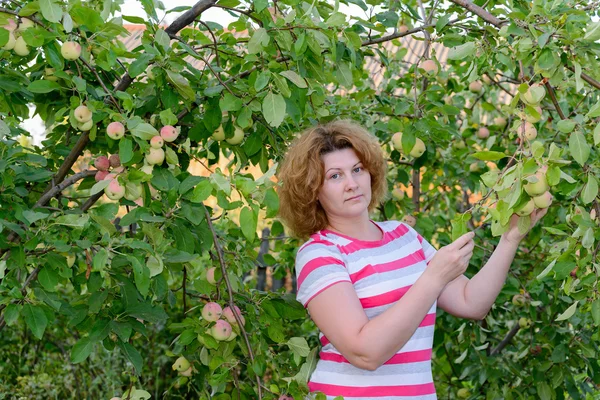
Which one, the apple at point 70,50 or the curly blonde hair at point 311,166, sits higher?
the apple at point 70,50

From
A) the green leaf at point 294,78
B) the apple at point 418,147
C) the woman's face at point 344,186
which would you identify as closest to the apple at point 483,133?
the apple at point 418,147

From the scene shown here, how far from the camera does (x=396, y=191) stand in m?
2.92

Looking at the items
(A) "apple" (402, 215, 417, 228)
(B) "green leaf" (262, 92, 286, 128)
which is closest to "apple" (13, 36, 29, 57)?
(B) "green leaf" (262, 92, 286, 128)

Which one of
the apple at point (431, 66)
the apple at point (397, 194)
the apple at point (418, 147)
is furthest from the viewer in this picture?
the apple at point (397, 194)

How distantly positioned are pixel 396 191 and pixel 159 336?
75.9 inches

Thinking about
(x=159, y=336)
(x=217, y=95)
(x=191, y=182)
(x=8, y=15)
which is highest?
(x=8, y=15)

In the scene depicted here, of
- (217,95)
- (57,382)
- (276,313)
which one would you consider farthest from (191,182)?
(57,382)

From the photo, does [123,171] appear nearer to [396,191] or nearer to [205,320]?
[205,320]

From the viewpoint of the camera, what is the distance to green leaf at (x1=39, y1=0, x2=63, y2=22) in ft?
5.27

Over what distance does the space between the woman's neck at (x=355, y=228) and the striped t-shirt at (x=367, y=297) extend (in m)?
0.04

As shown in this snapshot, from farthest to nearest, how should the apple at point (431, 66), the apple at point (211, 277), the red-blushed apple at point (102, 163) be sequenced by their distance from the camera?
the apple at point (431, 66) < the apple at point (211, 277) < the red-blushed apple at point (102, 163)

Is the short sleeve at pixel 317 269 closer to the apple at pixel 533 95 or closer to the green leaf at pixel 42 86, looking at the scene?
the apple at pixel 533 95

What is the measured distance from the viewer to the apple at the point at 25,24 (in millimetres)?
1766

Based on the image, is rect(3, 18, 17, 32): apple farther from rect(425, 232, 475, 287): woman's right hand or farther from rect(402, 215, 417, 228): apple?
rect(402, 215, 417, 228): apple
